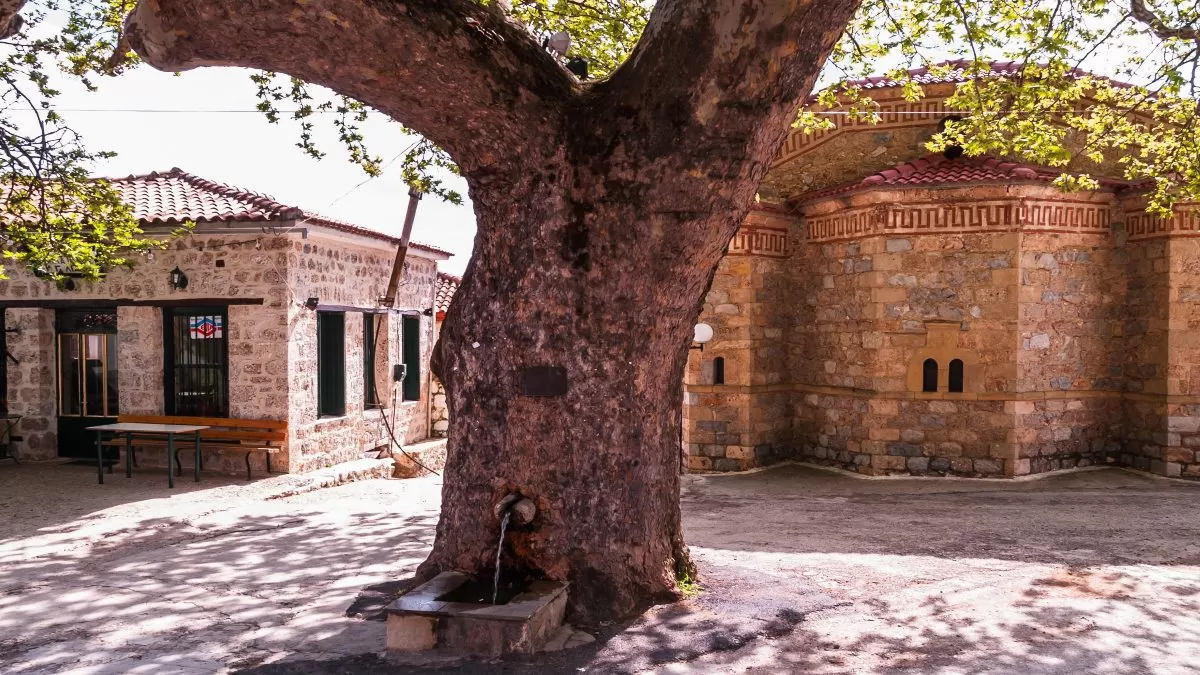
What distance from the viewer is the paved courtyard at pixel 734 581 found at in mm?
4199

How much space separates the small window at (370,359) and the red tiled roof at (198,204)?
1290 millimetres

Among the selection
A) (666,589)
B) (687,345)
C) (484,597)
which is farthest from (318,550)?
(687,345)

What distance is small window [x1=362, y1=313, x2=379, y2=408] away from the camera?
504 inches

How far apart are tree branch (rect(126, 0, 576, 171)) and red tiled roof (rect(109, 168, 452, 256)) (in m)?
6.30

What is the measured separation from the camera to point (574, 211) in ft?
14.7

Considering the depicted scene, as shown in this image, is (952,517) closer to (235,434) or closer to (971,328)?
(971,328)

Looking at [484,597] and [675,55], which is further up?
[675,55]

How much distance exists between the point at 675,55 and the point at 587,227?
96 centimetres

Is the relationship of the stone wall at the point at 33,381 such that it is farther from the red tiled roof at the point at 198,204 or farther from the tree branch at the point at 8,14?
the tree branch at the point at 8,14

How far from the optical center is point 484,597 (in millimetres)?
4500

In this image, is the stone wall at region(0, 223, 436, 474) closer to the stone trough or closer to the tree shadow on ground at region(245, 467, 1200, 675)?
the tree shadow on ground at region(245, 467, 1200, 675)

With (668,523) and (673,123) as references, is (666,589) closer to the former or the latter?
(668,523)

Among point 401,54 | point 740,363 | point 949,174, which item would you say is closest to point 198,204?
point 740,363

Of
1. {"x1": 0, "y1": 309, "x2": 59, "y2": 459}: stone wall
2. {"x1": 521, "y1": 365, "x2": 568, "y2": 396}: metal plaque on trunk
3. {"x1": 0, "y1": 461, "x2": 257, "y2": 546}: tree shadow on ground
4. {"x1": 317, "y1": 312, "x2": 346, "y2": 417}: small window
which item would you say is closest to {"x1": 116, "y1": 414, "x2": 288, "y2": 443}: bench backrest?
{"x1": 0, "y1": 461, "x2": 257, "y2": 546}: tree shadow on ground
